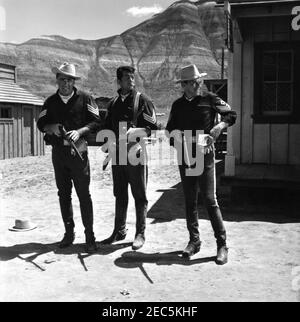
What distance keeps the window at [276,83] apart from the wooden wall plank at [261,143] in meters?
0.14

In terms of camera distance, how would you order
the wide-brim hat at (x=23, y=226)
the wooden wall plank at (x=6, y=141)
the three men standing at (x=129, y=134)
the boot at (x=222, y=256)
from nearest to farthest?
the boot at (x=222, y=256) → the three men standing at (x=129, y=134) → the wide-brim hat at (x=23, y=226) → the wooden wall plank at (x=6, y=141)

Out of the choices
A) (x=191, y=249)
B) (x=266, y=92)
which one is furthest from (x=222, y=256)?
(x=266, y=92)

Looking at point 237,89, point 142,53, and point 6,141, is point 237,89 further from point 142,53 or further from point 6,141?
point 142,53

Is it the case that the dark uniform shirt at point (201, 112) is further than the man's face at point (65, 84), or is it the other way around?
the man's face at point (65, 84)

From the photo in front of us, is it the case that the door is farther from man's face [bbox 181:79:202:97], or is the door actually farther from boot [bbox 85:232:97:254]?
man's face [bbox 181:79:202:97]

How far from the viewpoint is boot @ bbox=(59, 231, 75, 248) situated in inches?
220

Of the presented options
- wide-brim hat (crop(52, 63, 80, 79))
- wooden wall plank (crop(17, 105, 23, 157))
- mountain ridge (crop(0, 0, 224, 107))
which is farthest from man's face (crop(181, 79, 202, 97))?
mountain ridge (crop(0, 0, 224, 107))

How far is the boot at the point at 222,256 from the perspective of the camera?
4.86 metres

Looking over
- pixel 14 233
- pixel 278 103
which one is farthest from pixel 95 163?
pixel 14 233

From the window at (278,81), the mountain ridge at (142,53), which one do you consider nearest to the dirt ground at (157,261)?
the window at (278,81)

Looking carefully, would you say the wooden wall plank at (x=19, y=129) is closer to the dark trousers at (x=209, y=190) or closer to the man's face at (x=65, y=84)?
the man's face at (x=65, y=84)

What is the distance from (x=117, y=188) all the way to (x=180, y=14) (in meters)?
121

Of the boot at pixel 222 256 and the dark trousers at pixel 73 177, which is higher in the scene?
the dark trousers at pixel 73 177
